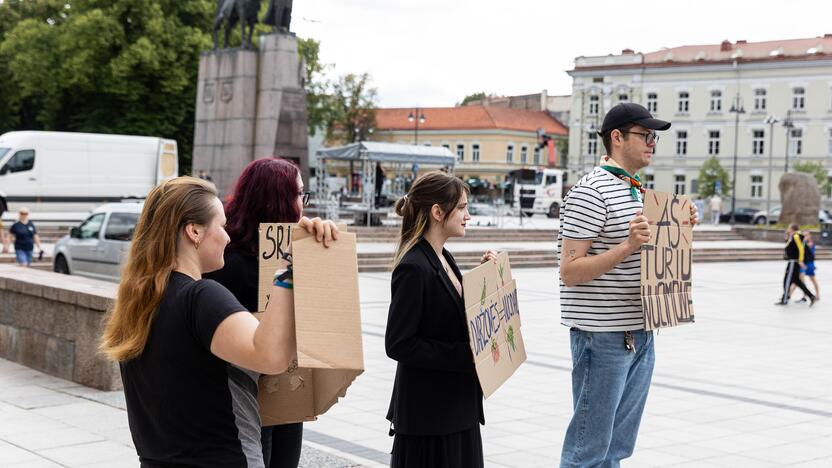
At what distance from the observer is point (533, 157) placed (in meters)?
99.3

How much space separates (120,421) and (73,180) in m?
25.1

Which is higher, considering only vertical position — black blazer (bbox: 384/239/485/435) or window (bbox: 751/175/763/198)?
window (bbox: 751/175/763/198)

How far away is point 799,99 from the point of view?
7706 cm

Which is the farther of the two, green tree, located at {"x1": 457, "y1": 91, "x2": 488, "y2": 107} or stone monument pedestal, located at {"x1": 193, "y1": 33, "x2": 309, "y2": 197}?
green tree, located at {"x1": 457, "y1": 91, "x2": 488, "y2": 107}

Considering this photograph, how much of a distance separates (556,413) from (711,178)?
235ft

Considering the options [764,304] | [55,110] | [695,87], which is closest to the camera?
[764,304]

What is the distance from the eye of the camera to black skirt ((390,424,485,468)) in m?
3.74

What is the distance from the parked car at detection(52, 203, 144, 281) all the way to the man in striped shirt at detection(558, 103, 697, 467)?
13.3 m

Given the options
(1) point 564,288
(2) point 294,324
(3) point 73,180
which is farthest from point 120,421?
(3) point 73,180

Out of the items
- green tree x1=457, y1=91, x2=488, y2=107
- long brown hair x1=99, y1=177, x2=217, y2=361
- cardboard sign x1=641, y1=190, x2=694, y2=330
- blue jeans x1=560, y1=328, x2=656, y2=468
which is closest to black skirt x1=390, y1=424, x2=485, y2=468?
blue jeans x1=560, y1=328, x2=656, y2=468

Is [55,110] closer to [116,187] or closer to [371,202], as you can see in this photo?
[116,187]

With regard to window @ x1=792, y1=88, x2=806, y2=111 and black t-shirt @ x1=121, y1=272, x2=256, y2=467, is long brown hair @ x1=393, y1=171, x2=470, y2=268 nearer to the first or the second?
black t-shirt @ x1=121, y1=272, x2=256, y2=467

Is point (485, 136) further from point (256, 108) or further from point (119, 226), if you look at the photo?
point (119, 226)

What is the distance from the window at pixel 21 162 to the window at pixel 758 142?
60765mm
